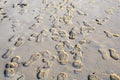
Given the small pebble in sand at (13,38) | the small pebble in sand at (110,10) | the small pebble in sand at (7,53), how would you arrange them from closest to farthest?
the small pebble in sand at (7,53) < the small pebble in sand at (13,38) < the small pebble in sand at (110,10)

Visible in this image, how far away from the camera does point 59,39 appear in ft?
13.6

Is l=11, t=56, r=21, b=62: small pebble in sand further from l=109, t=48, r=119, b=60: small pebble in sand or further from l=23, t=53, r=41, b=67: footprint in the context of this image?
l=109, t=48, r=119, b=60: small pebble in sand

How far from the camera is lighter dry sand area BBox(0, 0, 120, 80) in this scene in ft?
11.3

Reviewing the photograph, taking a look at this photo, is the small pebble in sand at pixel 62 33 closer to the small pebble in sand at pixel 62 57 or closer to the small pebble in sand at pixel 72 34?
the small pebble in sand at pixel 72 34

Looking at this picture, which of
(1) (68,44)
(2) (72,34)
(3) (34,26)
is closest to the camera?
(1) (68,44)

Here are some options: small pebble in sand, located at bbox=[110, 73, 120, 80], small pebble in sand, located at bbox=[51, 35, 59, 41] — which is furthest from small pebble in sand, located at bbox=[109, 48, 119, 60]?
small pebble in sand, located at bbox=[51, 35, 59, 41]

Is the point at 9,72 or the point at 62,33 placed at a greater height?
the point at 62,33

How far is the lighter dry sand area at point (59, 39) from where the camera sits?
11.3 feet

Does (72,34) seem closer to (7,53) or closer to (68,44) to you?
(68,44)

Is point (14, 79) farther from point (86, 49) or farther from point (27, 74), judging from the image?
point (86, 49)

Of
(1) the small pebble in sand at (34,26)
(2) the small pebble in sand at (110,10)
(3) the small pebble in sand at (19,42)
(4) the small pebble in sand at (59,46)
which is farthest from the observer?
(2) the small pebble in sand at (110,10)

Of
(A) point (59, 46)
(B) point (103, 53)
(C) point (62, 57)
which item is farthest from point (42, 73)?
(B) point (103, 53)

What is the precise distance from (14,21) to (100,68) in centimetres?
222

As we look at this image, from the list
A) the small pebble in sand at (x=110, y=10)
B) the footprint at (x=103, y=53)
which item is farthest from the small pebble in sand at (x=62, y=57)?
the small pebble in sand at (x=110, y=10)
